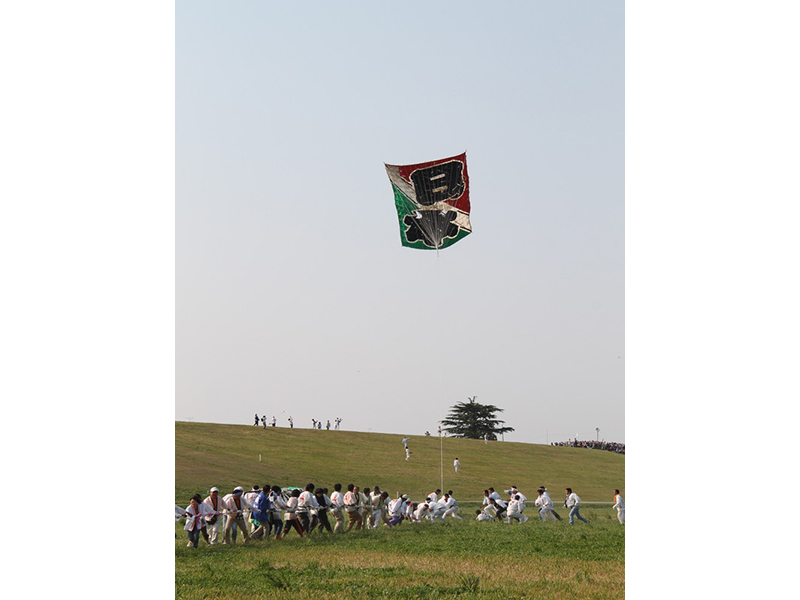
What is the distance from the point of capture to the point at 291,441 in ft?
195

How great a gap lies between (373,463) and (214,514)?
112 ft

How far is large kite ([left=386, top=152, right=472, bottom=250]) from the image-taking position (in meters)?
29.1

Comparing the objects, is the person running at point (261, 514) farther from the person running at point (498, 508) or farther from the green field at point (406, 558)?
the person running at point (498, 508)

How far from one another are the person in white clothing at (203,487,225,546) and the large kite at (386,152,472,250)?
40.4 ft

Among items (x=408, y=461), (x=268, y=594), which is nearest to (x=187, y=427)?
(x=408, y=461)

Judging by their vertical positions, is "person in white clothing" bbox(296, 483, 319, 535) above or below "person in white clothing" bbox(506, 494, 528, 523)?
above

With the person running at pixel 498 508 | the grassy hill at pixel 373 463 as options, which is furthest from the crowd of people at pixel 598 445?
the person running at pixel 498 508

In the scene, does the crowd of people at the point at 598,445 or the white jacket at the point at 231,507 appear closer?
the white jacket at the point at 231,507

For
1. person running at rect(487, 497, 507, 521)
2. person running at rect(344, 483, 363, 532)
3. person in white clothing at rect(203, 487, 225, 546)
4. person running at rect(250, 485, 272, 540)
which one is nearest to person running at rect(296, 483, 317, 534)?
person running at rect(250, 485, 272, 540)

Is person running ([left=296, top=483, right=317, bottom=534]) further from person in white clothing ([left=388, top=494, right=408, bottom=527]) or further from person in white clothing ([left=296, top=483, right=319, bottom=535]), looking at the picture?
person in white clothing ([left=388, top=494, right=408, bottom=527])

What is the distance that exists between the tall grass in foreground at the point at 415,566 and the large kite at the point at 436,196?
11029 mm

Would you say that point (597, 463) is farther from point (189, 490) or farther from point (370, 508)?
point (370, 508)

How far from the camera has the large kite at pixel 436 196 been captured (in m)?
29.1

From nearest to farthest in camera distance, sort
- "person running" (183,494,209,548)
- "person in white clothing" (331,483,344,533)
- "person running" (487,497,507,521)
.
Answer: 1. "person running" (183,494,209,548)
2. "person in white clothing" (331,483,344,533)
3. "person running" (487,497,507,521)
